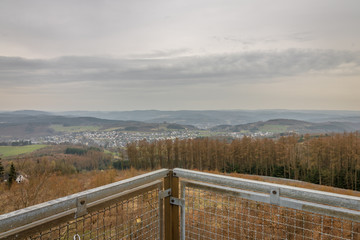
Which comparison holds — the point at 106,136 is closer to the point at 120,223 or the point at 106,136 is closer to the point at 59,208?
the point at 120,223

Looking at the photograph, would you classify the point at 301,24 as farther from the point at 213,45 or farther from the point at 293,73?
the point at 293,73

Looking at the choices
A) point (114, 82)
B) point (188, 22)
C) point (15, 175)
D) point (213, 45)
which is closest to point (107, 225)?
point (188, 22)

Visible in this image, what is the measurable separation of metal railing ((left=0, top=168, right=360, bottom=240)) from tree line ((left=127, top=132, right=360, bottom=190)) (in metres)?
38.9

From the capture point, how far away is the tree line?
112 ft

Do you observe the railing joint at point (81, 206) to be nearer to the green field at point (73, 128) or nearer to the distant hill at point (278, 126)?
the distant hill at point (278, 126)

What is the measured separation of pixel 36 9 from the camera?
17.6 metres

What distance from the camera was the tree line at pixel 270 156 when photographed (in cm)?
3428

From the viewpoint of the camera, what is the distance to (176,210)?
6.16ft

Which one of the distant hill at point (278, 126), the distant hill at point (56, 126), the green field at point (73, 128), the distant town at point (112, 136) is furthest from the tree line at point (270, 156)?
the green field at point (73, 128)

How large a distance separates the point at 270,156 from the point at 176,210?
43.4 meters

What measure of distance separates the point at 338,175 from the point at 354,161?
308 cm

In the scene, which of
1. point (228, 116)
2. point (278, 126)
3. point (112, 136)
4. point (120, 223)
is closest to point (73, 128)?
point (112, 136)

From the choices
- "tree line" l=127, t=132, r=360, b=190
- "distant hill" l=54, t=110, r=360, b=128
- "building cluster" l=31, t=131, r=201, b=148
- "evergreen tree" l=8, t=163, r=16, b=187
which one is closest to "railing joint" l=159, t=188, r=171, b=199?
"evergreen tree" l=8, t=163, r=16, b=187

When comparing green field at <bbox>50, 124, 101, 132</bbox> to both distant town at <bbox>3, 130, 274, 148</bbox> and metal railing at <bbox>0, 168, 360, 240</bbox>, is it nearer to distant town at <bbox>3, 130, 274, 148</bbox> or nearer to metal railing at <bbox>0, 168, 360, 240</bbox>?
distant town at <bbox>3, 130, 274, 148</bbox>
